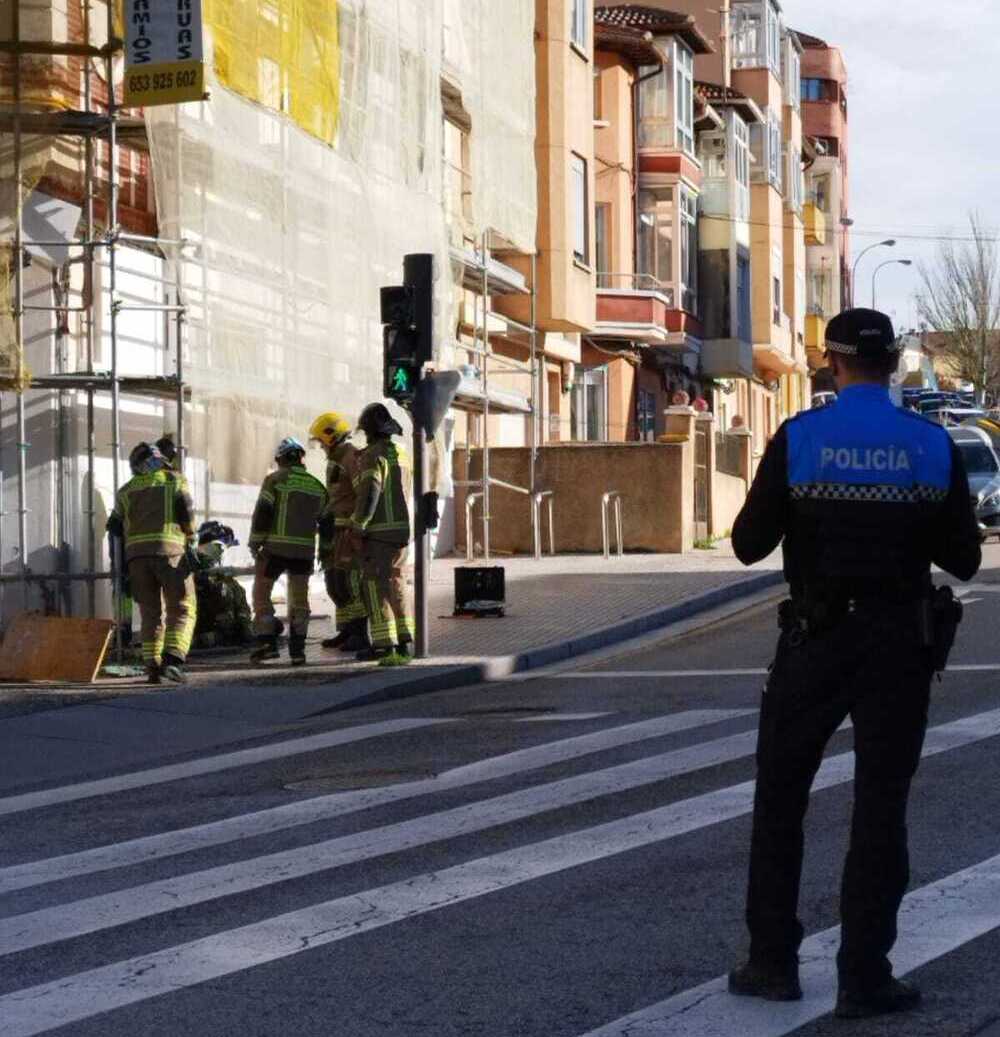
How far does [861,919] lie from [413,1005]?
4.02ft

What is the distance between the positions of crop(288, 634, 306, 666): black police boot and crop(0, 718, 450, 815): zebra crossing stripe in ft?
10.7

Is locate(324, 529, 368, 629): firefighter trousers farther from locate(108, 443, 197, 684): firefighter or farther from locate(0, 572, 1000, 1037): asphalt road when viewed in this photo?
locate(0, 572, 1000, 1037): asphalt road

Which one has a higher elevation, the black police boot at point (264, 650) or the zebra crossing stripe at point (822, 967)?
the black police boot at point (264, 650)

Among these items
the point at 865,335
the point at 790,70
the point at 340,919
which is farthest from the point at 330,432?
the point at 790,70

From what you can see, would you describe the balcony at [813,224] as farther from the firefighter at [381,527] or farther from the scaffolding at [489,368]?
the firefighter at [381,527]

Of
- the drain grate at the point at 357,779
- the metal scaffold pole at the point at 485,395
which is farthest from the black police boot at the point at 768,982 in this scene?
the metal scaffold pole at the point at 485,395

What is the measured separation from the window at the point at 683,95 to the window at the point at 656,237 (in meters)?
1.16

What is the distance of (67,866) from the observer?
8828mm

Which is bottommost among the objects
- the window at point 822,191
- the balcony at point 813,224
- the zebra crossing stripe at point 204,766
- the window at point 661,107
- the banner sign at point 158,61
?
the zebra crossing stripe at point 204,766

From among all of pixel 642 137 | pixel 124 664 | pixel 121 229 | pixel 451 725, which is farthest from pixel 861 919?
pixel 642 137

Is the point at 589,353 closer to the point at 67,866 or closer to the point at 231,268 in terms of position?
the point at 231,268

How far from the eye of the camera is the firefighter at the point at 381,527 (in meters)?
16.6

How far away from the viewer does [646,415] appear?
46188 millimetres

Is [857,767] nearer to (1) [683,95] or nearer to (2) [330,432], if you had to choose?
(2) [330,432]
